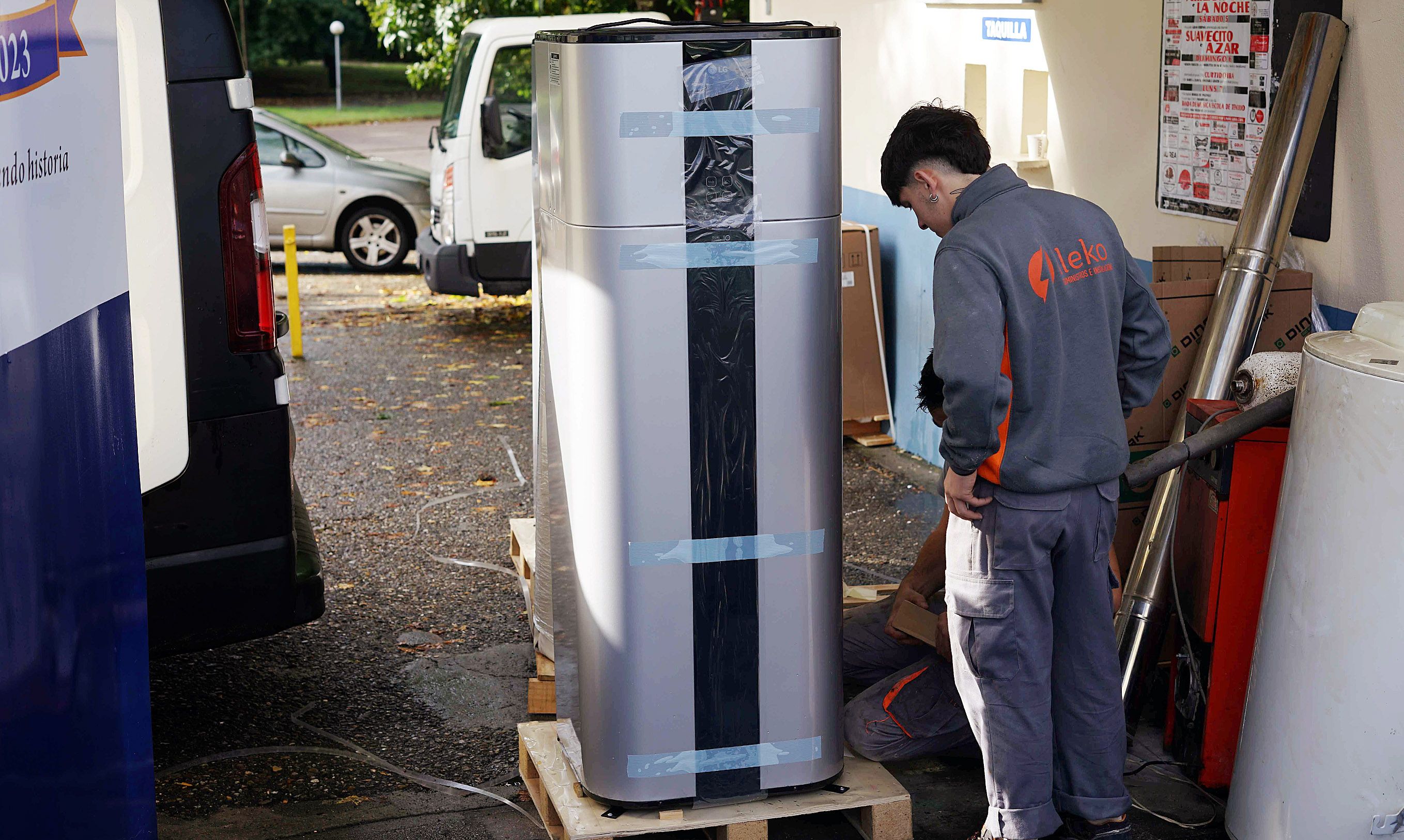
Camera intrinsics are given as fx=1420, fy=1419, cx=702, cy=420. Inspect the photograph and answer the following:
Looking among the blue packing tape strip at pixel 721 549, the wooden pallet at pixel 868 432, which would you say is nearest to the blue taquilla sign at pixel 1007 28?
the wooden pallet at pixel 868 432

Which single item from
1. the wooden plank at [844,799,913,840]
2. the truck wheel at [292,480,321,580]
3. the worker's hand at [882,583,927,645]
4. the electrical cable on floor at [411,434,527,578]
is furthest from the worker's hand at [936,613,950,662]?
the electrical cable on floor at [411,434,527,578]

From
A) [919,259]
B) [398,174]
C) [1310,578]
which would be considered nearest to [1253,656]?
[1310,578]

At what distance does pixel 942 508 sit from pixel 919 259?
144 cm

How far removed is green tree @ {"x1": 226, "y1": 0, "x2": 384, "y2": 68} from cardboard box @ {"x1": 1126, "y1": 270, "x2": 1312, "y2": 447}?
127ft

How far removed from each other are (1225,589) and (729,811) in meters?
1.61

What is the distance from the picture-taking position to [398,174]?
48.1 feet

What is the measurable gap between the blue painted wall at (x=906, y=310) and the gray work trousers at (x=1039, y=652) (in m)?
3.65

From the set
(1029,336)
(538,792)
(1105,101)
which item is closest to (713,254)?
(1029,336)

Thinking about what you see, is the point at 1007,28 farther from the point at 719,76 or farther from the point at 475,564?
the point at 719,76

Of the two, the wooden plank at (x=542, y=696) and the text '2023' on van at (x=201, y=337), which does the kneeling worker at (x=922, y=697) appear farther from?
the text '2023' on van at (x=201, y=337)

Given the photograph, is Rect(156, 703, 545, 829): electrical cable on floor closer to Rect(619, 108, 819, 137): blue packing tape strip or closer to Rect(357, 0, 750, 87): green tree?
Rect(619, 108, 819, 137): blue packing tape strip

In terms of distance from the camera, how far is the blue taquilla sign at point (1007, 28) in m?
6.52

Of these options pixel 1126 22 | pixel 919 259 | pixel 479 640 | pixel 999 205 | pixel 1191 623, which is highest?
pixel 1126 22

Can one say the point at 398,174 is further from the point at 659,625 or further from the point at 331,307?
the point at 659,625
